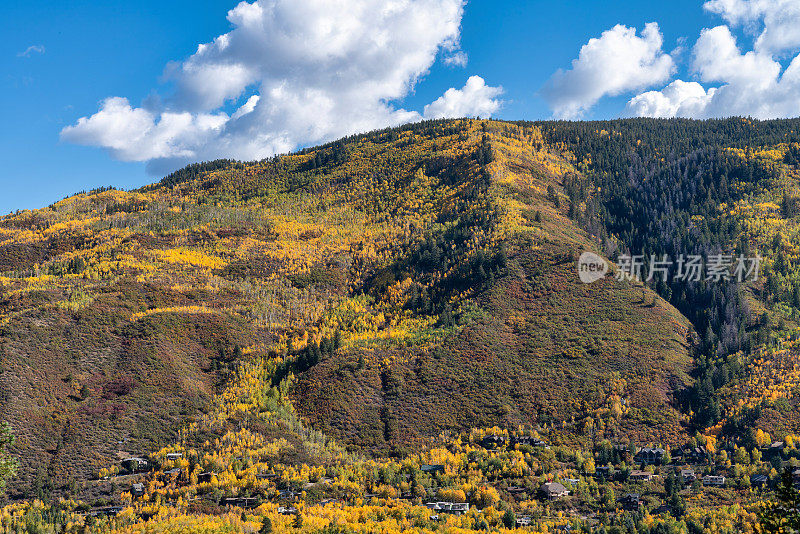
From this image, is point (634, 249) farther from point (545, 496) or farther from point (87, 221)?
point (87, 221)

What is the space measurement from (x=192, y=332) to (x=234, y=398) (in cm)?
2176

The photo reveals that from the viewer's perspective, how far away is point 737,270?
144 metres

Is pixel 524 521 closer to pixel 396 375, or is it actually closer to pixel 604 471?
pixel 604 471

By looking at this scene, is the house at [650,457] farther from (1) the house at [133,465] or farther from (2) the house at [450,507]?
(1) the house at [133,465]

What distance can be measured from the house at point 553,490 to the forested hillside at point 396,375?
125 cm

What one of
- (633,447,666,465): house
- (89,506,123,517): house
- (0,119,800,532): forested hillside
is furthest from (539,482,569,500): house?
(89,506,123,517): house

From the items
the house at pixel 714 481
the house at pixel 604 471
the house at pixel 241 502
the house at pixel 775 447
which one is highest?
the house at pixel 775 447

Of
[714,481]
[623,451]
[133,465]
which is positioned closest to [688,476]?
[714,481]

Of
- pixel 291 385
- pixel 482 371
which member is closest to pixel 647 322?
pixel 482 371

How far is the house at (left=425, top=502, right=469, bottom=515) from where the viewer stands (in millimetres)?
71688

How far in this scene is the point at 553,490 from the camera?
76062mm

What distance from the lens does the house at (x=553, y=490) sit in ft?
249

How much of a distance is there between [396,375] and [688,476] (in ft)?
155

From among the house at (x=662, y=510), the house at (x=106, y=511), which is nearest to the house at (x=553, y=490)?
the house at (x=662, y=510)
